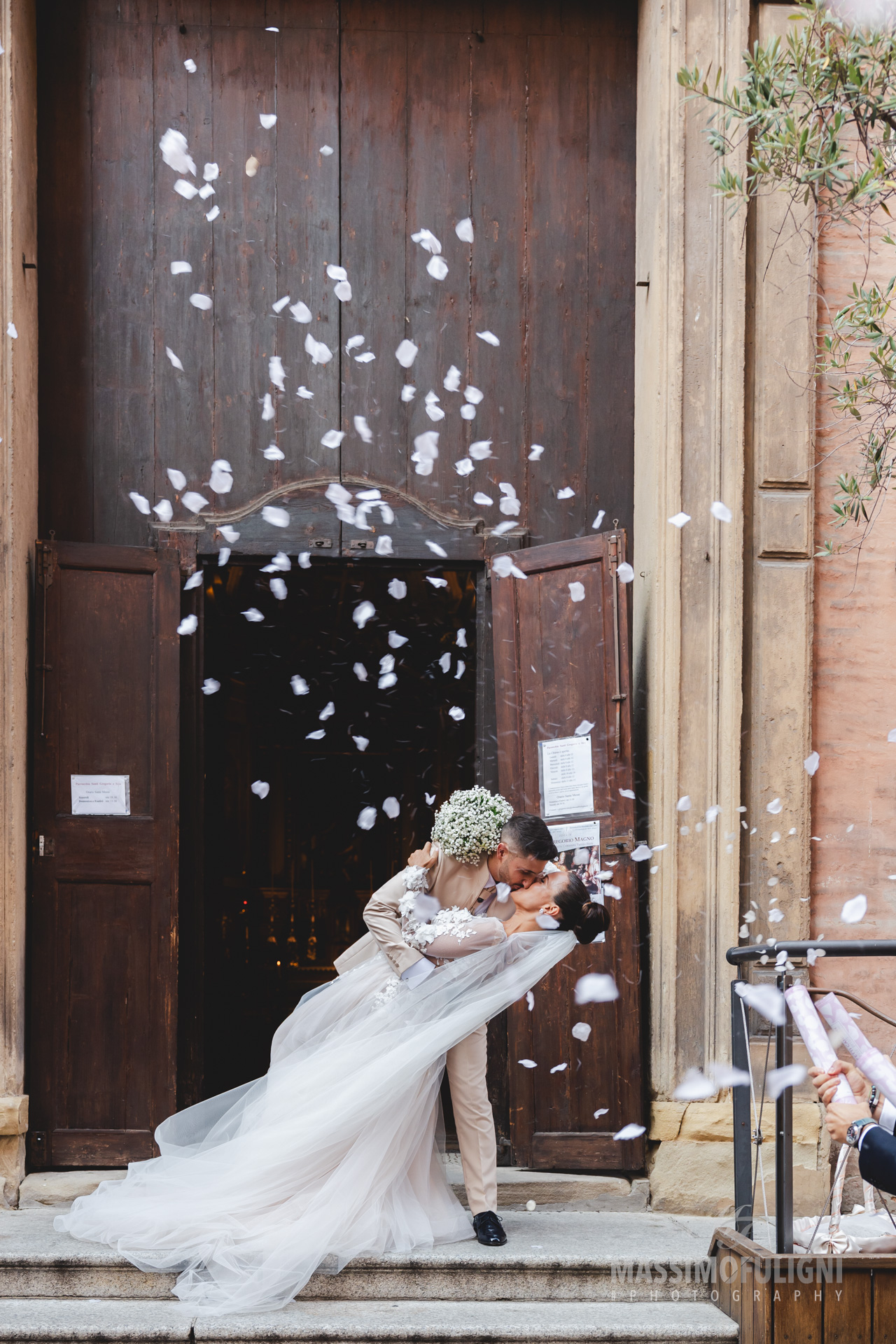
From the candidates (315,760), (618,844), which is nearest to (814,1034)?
(618,844)

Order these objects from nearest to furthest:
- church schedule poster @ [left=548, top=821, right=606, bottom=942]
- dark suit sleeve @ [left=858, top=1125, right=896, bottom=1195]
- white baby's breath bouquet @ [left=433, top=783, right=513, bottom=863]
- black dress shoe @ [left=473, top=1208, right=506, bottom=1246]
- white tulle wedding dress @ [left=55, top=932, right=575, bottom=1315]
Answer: dark suit sleeve @ [left=858, top=1125, right=896, bottom=1195] → white tulle wedding dress @ [left=55, top=932, right=575, bottom=1315] → black dress shoe @ [left=473, top=1208, right=506, bottom=1246] → white baby's breath bouquet @ [left=433, top=783, right=513, bottom=863] → church schedule poster @ [left=548, top=821, right=606, bottom=942]

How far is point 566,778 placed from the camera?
525cm

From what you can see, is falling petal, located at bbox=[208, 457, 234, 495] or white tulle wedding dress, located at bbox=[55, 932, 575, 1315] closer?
white tulle wedding dress, located at bbox=[55, 932, 575, 1315]

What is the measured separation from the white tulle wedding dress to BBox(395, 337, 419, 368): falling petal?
2.61 m

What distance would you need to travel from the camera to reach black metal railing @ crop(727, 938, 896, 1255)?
144 inches

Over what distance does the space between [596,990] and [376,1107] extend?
1.25m

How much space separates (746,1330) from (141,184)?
16.4 feet

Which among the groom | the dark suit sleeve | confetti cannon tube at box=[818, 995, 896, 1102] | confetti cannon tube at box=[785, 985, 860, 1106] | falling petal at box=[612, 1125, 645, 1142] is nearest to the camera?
the dark suit sleeve

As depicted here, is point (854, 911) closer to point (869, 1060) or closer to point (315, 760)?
point (869, 1060)

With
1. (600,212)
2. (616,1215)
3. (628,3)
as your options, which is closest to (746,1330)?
(616,1215)

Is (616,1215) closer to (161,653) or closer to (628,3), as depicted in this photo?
(161,653)

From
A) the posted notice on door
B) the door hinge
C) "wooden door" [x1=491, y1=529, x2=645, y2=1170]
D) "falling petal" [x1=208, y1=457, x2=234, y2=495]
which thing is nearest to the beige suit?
"wooden door" [x1=491, y1=529, x2=645, y2=1170]

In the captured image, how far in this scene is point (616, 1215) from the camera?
16.1ft

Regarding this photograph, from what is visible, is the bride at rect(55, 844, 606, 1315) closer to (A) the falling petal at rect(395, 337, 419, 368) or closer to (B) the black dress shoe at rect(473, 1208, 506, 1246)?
(B) the black dress shoe at rect(473, 1208, 506, 1246)
